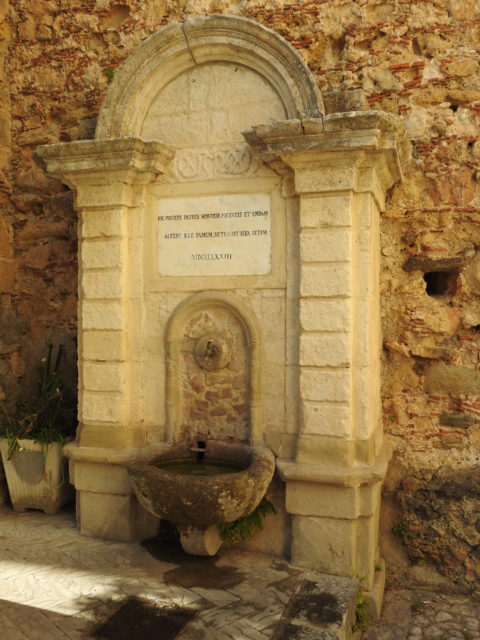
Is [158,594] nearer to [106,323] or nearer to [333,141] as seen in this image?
[106,323]

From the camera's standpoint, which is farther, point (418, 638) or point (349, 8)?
point (349, 8)

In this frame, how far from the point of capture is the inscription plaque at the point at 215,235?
4695 mm

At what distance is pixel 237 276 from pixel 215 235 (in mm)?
381

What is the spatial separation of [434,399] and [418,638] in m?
1.88

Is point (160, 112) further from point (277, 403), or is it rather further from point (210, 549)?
point (210, 549)

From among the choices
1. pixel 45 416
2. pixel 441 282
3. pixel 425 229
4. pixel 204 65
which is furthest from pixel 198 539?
pixel 204 65

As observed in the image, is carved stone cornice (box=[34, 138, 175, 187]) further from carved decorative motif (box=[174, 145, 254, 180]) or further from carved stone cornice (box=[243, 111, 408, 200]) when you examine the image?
carved stone cornice (box=[243, 111, 408, 200])

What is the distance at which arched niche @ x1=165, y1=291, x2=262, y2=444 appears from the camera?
4.66 meters

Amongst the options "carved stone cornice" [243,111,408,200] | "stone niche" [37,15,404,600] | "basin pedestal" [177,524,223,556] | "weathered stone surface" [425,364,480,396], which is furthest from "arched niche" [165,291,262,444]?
"weathered stone surface" [425,364,480,396]

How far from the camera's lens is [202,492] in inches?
155

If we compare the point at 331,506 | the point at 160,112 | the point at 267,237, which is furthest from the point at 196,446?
the point at 160,112

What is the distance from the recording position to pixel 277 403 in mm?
4637

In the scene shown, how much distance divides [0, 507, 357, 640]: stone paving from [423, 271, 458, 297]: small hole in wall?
8.52 feet

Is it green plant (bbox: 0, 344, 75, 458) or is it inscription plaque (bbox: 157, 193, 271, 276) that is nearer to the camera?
inscription plaque (bbox: 157, 193, 271, 276)
